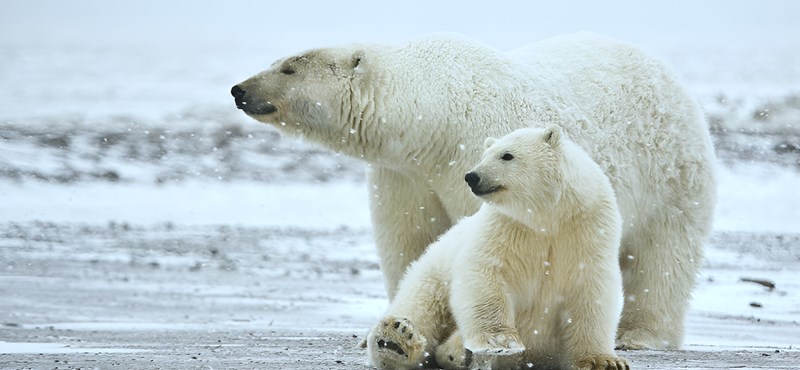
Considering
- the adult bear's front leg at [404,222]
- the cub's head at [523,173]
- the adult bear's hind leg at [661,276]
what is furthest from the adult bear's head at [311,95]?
the cub's head at [523,173]

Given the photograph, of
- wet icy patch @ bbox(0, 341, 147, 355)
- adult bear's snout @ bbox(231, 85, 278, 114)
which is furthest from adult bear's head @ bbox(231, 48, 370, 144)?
wet icy patch @ bbox(0, 341, 147, 355)

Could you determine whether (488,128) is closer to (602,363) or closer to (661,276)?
(661,276)

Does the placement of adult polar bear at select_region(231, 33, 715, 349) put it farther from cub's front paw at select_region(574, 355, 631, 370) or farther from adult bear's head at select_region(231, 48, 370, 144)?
cub's front paw at select_region(574, 355, 631, 370)

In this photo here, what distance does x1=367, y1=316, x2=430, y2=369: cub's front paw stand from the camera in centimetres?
510

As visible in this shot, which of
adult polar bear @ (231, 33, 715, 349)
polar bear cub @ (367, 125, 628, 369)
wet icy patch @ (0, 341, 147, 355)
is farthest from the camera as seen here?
adult polar bear @ (231, 33, 715, 349)

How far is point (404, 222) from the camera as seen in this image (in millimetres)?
7219

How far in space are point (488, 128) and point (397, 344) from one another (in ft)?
6.87

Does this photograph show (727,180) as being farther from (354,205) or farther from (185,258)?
(185,258)

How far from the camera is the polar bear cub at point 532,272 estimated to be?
16.4ft

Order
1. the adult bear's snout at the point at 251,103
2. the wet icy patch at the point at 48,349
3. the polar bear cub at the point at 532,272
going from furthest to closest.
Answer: the adult bear's snout at the point at 251,103 → the wet icy patch at the point at 48,349 → the polar bear cub at the point at 532,272

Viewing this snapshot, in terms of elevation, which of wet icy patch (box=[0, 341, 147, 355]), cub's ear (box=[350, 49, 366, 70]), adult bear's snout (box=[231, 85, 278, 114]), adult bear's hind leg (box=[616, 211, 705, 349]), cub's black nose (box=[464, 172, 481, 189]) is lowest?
wet icy patch (box=[0, 341, 147, 355])

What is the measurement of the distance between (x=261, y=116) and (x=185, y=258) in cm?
550

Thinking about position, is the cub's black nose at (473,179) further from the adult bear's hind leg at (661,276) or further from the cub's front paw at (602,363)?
the adult bear's hind leg at (661,276)

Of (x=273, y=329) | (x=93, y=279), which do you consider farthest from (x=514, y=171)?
(x=93, y=279)
